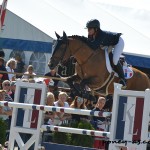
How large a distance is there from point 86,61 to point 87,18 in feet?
21.5

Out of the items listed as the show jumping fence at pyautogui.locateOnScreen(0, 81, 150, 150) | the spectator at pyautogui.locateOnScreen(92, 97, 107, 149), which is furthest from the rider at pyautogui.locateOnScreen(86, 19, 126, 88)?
the show jumping fence at pyautogui.locateOnScreen(0, 81, 150, 150)

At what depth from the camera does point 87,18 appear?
18.0 m

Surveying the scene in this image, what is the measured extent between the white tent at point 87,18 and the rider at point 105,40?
407 centimetres

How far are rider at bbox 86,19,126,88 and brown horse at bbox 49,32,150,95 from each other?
0.15m

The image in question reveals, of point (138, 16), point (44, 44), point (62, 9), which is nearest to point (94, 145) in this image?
point (44, 44)

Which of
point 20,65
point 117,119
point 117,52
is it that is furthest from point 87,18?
point 117,119

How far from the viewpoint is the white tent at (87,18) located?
1619 cm

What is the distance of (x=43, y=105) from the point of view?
8336mm

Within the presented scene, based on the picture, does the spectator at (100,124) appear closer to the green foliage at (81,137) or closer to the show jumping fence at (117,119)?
the green foliage at (81,137)

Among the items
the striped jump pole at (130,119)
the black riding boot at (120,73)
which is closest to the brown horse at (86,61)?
the black riding boot at (120,73)

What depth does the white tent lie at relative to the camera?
16188 millimetres

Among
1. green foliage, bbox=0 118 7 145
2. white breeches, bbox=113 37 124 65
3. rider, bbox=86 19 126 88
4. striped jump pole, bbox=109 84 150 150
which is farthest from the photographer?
white breeches, bbox=113 37 124 65

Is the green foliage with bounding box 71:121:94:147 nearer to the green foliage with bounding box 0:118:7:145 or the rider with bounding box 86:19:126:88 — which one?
the green foliage with bounding box 0:118:7:145

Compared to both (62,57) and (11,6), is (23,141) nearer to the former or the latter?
(62,57)
